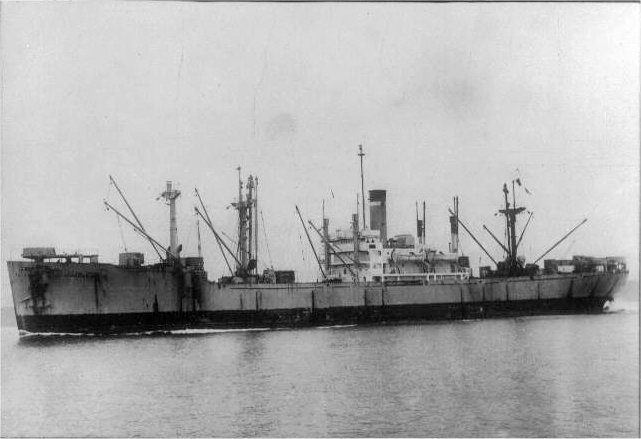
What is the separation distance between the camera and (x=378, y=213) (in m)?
46.5

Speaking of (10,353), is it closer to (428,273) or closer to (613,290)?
(428,273)

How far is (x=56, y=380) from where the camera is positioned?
23.1 meters

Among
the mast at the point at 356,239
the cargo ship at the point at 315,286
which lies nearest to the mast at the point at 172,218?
the cargo ship at the point at 315,286

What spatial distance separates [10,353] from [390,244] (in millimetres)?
24013

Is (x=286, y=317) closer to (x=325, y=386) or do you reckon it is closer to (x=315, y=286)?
(x=315, y=286)

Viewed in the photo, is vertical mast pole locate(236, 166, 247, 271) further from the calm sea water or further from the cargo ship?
the calm sea water

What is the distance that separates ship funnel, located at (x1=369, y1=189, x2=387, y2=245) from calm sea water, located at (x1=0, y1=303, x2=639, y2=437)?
535 inches

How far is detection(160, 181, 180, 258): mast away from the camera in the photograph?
3728cm

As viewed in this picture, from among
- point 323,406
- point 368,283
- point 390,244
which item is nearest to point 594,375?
point 323,406

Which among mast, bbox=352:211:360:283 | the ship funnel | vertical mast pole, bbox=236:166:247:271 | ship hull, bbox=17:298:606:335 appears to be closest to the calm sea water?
ship hull, bbox=17:298:606:335

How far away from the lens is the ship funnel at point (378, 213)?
46188 mm

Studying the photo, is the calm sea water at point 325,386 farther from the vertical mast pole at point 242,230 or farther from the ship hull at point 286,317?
the vertical mast pole at point 242,230

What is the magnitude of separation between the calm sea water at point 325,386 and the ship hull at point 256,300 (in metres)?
1.94

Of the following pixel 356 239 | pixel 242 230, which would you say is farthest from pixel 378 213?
pixel 242 230
